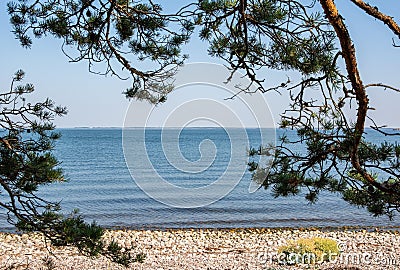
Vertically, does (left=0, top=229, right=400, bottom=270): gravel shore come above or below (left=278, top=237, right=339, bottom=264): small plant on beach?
below

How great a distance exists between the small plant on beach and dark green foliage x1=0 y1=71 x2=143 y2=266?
139 inches

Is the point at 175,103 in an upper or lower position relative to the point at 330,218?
upper

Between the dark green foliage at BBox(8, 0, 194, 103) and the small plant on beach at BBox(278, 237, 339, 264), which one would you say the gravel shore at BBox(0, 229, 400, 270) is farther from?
the dark green foliage at BBox(8, 0, 194, 103)

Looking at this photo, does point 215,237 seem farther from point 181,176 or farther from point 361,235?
point 181,176

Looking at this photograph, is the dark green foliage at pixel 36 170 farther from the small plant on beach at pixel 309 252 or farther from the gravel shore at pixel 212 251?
the small plant on beach at pixel 309 252

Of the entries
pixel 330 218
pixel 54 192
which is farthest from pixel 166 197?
pixel 330 218

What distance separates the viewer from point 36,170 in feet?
7.85

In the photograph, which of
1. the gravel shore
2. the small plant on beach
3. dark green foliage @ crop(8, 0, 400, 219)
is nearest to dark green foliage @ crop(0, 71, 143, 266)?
dark green foliage @ crop(8, 0, 400, 219)

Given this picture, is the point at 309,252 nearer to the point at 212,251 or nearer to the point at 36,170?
the point at 212,251

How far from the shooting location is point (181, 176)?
2297 cm

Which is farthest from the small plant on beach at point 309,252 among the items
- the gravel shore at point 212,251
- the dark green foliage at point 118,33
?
the dark green foliage at point 118,33

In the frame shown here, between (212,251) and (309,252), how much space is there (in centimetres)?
164

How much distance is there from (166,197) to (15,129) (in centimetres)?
1275

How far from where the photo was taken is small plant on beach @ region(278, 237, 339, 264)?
5.94m
